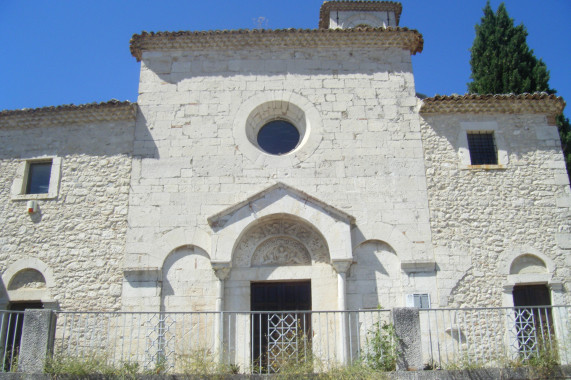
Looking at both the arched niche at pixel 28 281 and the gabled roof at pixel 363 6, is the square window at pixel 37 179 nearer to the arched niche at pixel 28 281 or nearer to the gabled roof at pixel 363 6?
the arched niche at pixel 28 281

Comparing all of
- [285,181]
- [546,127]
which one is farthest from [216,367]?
[546,127]

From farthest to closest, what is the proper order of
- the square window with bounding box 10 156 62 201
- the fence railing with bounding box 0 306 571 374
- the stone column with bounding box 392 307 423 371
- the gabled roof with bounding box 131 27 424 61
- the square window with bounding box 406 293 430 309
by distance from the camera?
the gabled roof with bounding box 131 27 424 61 → the square window with bounding box 10 156 62 201 → the square window with bounding box 406 293 430 309 → the fence railing with bounding box 0 306 571 374 → the stone column with bounding box 392 307 423 371

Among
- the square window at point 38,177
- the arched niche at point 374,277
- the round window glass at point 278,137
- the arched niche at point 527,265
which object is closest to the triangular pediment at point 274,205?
the arched niche at point 374,277

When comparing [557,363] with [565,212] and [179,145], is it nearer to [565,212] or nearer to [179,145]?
[565,212]

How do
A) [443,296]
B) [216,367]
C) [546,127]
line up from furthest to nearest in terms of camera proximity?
[546,127], [443,296], [216,367]

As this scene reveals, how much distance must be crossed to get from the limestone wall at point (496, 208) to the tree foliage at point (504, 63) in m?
4.41

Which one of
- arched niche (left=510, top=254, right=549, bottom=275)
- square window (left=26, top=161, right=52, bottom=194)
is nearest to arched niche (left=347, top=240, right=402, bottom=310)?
arched niche (left=510, top=254, right=549, bottom=275)

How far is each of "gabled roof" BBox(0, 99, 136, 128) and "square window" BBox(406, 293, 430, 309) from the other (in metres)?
7.31

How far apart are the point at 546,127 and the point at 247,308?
26.0 ft

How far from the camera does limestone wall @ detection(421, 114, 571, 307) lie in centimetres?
1059

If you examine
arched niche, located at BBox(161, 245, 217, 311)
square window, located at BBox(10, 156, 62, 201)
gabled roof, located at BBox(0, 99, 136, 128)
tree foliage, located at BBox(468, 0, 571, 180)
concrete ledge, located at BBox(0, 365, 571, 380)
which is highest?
tree foliage, located at BBox(468, 0, 571, 180)

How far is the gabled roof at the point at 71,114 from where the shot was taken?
11742mm

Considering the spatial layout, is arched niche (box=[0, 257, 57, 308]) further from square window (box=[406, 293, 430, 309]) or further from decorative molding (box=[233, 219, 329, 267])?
square window (box=[406, 293, 430, 309])

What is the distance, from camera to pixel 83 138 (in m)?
11.9
